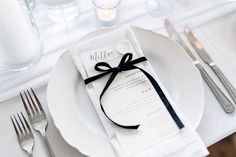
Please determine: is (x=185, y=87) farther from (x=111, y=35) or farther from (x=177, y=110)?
(x=111, y=35)

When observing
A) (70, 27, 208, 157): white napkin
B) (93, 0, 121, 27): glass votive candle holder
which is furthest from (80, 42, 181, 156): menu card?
(93, 0, 121, 27): glass votive candle holder

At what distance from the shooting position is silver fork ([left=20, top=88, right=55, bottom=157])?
492 millimetres

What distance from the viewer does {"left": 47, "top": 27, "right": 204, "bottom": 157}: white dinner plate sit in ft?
1.54

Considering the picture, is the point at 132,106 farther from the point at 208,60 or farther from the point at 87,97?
the point at 208,60

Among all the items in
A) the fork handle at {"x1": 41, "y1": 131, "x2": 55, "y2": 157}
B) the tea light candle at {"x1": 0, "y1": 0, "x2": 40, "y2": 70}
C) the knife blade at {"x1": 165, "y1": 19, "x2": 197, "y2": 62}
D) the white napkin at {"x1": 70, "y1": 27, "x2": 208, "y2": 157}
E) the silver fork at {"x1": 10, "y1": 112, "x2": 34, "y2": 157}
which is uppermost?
the tea light candle at {"x1": 0, "y1": 0, "x2": 40, "y2": 70}

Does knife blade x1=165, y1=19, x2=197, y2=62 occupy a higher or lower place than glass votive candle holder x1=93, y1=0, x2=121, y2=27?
lower

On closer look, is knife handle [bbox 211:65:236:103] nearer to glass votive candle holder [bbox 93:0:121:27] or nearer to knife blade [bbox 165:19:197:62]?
knife blade [bbox 165:19:197:62]

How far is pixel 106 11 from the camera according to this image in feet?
2.03

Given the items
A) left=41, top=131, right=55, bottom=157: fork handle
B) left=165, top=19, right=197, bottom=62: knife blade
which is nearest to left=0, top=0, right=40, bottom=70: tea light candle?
left=41, top=131, right=55, bottom=157: fork handle

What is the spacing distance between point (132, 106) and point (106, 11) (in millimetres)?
222

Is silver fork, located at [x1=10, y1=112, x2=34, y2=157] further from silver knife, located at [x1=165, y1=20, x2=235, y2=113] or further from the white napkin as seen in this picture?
silver knife, located at [x1=165, y1=20, x2=235, y2=113]

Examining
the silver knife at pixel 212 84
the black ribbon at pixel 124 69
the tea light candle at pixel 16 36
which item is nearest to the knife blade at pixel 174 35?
the silver knife at pixel 212 84

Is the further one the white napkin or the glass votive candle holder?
the glass votive candle holder

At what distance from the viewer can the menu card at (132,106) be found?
463 mm
